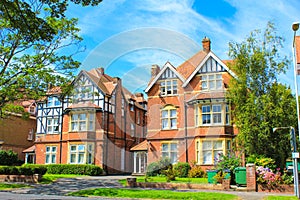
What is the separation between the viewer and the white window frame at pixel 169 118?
106ft

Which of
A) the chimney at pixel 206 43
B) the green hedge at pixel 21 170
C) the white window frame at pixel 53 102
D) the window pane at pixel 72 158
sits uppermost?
the chimney at pixel 206 43

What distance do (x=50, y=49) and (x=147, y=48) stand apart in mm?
6947

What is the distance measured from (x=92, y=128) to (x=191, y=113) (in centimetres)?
1138

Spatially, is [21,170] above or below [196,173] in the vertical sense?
above

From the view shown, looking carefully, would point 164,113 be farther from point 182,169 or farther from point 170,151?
point 182,169

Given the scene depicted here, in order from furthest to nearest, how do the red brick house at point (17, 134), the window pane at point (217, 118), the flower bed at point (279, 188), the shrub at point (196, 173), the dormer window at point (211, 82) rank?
1. the red brick house at point (17, 134)
2. the dormer window at point (211, 82)
3. the window pane at point (217, 118)
4. the shrub at point (196, 173)
5. the flower bed at point (279, 188)

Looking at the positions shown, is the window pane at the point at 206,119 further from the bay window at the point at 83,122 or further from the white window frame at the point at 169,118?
the bay window at the point at 83,122

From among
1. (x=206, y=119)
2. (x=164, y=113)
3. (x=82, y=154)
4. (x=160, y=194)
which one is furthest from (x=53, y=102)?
(x=160, y=194)

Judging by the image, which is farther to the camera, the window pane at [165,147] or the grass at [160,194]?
the window pane at [165,147]

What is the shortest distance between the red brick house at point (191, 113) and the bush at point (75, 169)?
5124 mm

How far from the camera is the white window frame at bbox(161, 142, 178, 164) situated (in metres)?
31.4

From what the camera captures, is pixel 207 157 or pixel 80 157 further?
pixel 80 157

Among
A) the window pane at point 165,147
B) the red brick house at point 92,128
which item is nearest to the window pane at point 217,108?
the window pane at point 165,147

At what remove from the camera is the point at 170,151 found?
31766 mm
